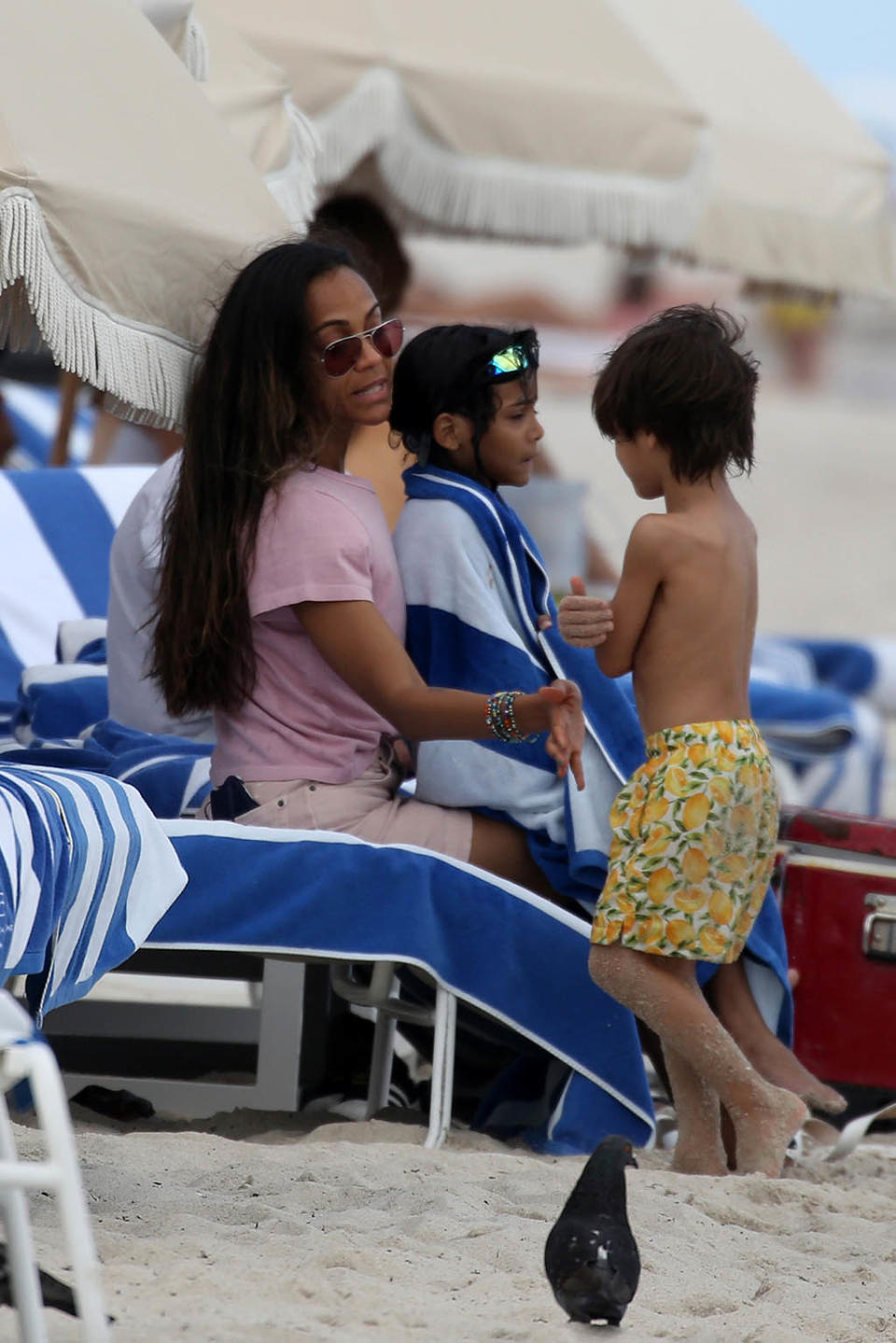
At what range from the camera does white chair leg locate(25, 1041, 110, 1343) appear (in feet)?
5.07

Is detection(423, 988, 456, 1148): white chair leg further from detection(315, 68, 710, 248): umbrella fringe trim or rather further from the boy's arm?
detection(315, 68, 710, 248): umbrella fringe trim

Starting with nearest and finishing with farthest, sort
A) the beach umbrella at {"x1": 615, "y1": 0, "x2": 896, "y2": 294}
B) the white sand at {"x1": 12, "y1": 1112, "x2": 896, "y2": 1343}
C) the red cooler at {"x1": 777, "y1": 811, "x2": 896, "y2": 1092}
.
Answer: the white sand at {"x1": 12, "y1": 1112, "x2": 896, "y2": 1343} → the red cooler at {"x1": 777, "y1": 811, "x2": 896, "y2": 1092} → the beach umbrella at {"x1": 615, "y1": 0, "x2": 896, "y2": 294}

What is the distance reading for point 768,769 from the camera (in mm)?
2910

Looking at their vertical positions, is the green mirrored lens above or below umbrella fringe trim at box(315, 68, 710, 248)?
below

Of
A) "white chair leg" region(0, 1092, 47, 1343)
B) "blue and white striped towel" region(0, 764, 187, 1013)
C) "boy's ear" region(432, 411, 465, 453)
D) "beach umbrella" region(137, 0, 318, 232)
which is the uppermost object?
"beach umbrella" region(137, 0, 318, 232)

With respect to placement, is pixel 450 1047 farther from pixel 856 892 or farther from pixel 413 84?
pixel 413 84

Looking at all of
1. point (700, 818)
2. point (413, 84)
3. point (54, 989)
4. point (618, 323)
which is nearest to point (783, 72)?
point (413, 84)

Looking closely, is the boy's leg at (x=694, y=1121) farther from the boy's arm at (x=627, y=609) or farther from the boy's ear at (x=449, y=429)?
the boy's ear at (x=449, y=429)

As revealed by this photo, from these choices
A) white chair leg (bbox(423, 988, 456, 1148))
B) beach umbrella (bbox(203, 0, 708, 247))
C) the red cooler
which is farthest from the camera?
beach umbrella (bbox(203, 0, 708, 247))

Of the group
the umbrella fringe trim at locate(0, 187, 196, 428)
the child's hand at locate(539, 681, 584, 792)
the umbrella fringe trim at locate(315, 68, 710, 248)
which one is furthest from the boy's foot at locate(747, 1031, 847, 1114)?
the umbrella fringe trim at locate(315, 68, 710, 248)

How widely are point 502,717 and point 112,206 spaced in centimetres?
98

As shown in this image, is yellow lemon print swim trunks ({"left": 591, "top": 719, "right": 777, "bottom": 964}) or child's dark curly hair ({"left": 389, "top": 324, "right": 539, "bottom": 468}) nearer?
yellow lemon print swim trunks ({"left": 591, "top": 719, "right": 777, "bottom": 964})

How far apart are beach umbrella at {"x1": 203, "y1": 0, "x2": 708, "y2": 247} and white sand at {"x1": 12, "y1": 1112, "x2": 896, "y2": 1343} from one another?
3.38 metres

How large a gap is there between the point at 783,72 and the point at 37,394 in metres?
5.08
